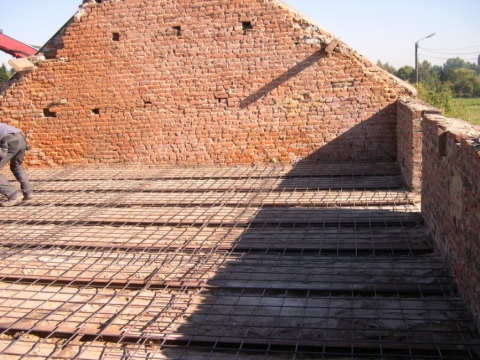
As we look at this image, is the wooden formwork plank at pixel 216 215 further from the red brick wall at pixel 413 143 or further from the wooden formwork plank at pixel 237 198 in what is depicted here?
the red brick wall at pixel 413 143

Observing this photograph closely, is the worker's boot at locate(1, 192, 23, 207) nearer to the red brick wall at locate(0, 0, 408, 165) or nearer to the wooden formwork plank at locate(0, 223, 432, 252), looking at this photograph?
the wooden formwork plank at locate(0, 223, 432, 252)

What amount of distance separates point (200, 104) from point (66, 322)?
216 inches

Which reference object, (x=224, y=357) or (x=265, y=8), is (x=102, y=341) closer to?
(x=224, y=357)

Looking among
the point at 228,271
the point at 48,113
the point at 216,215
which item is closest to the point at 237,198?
the point at 216,215

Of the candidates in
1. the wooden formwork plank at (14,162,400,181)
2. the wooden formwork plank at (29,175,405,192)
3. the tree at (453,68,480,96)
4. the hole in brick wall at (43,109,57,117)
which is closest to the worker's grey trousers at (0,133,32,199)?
the wooden formwork plank at (29,175,405,192)

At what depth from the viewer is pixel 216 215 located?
5453 mm

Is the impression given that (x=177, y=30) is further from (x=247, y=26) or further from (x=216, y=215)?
(x=216, y=215)

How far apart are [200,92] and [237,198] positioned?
2.84 meters

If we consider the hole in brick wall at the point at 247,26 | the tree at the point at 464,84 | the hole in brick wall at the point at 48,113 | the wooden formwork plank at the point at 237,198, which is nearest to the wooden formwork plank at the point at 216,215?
the wooden formwork plank at the point at 237,198

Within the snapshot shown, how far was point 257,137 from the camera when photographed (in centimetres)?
807

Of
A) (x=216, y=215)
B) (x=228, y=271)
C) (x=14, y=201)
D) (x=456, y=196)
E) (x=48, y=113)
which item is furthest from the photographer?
(x=48, y=113)

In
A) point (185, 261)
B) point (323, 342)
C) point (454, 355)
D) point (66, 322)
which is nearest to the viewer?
point (454, 355)

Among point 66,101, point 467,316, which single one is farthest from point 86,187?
point 467,316

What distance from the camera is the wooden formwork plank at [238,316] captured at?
9.73 ft
